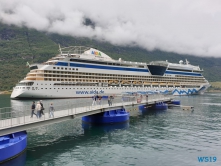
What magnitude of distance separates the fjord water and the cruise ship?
124ft

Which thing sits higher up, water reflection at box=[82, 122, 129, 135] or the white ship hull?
the white ship hull

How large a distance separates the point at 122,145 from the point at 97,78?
55475mm

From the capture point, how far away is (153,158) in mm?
14742

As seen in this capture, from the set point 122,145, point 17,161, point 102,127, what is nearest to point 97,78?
point 102,127

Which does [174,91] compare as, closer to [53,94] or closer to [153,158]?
[53,94]

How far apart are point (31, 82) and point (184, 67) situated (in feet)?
225

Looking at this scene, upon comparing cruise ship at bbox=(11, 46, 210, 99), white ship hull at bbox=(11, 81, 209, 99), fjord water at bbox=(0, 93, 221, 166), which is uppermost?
cruise ship at bbox=(11, 46, 210, 99)

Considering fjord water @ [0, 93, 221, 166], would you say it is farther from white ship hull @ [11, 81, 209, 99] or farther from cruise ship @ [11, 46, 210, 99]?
cruise ship @ [11, 46, 210, 99]

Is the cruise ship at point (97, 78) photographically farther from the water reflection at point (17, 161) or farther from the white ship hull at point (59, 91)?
the water reflection at point (17, 161)

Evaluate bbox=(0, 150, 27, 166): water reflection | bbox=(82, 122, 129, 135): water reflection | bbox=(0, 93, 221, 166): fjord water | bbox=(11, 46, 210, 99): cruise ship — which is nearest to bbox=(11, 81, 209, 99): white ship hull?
bbox=(11, 46, 210, 99): cruise ship

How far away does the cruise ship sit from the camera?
6025 centimetres

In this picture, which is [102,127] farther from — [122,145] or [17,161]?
[17,161]

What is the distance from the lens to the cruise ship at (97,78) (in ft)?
198

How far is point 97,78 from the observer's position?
7256 centimetres
